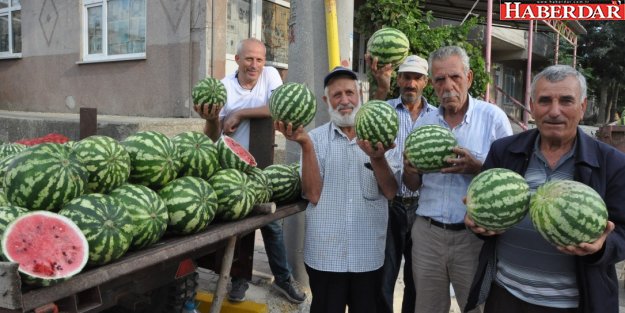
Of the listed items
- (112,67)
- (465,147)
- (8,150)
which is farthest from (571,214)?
(112,67)

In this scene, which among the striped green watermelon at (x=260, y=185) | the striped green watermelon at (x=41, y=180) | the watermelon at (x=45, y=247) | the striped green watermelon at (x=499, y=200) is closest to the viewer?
the watermelon at (x=45, y=247)

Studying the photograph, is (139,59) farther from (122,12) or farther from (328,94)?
(328,94)

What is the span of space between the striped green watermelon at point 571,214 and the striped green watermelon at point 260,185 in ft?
5.27

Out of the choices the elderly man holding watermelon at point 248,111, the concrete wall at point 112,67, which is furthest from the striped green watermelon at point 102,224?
the concrete wall at point 112,67

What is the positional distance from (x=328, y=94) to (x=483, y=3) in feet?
32.1

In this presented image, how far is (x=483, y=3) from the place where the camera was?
38.2 feet

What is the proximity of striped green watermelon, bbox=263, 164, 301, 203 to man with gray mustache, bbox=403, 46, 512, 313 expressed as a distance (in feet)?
2.58

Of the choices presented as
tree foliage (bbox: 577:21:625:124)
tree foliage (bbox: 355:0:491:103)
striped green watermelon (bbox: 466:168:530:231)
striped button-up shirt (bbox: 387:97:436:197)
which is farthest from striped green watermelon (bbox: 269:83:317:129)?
tree foliage (bbox: 577:21:625:124)

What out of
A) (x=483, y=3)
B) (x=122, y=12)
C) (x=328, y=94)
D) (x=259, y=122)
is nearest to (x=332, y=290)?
(x=328, y=94)

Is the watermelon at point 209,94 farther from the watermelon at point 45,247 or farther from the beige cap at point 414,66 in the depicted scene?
the watermelon at point 45,247

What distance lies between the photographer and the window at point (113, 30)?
31.3 feet

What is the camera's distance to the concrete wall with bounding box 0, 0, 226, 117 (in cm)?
859

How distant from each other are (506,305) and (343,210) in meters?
1.11

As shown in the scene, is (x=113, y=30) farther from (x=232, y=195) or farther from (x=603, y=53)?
(x=603, y=53)
